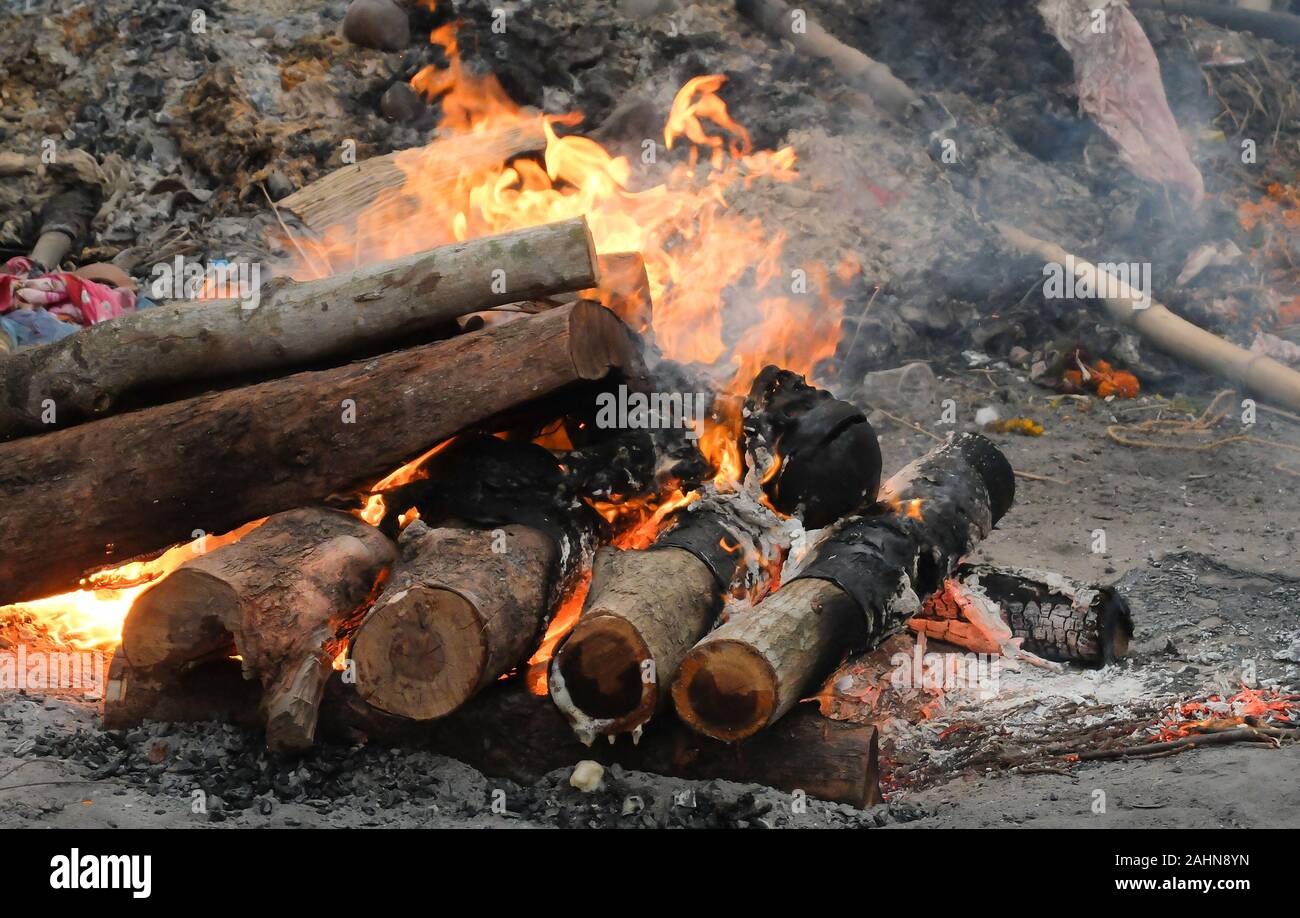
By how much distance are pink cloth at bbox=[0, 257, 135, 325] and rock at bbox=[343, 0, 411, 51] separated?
398cm

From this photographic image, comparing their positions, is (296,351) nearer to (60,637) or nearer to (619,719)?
(60,637)

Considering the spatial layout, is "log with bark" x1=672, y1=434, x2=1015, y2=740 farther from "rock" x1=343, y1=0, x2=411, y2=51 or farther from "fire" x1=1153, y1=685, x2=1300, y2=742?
"rock" x1=343, y1=0, x2=411, y2=51

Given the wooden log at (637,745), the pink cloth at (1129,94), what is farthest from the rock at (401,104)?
the wooden log at (637,745)

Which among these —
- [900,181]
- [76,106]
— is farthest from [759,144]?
[76,106]

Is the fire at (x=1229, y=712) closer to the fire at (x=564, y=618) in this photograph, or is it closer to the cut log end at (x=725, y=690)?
the cut log end at (x=725, y=690)

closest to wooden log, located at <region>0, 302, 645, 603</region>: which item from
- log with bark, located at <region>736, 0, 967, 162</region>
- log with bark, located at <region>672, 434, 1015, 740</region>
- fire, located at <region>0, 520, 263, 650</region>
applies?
fire, located at <region>0, 520, 263, 650</region>

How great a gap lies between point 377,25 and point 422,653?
7.64 metres

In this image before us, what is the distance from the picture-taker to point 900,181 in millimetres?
9445

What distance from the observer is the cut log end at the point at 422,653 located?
395 cm

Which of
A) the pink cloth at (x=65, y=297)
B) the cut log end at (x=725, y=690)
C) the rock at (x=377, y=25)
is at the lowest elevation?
the cut log end at (x=725, y=690)

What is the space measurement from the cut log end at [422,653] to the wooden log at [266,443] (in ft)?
2.56

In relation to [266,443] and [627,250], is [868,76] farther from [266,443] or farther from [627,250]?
[266,443]

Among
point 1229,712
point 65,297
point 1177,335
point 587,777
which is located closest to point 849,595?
point 587,777
